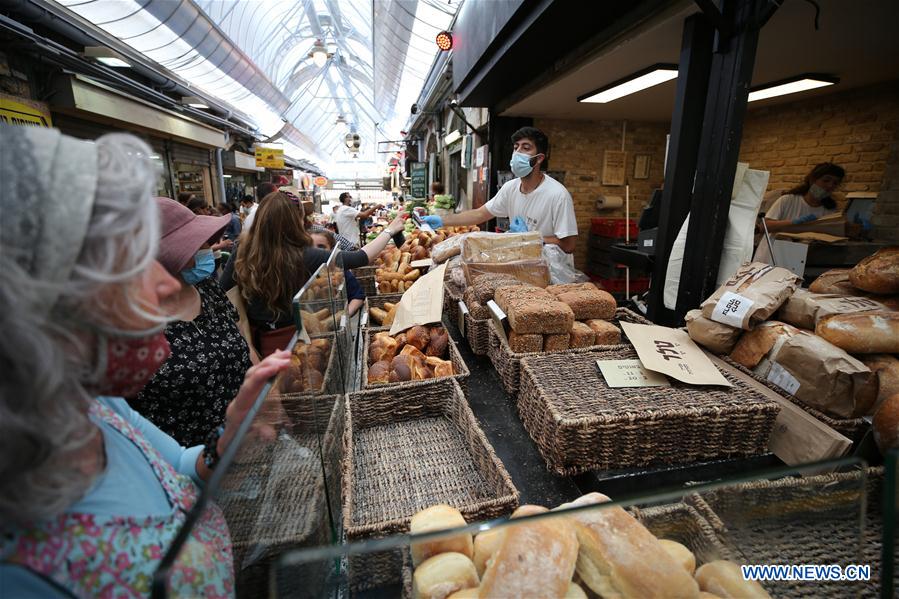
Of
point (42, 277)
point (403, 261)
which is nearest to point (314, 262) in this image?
point (403, 261)

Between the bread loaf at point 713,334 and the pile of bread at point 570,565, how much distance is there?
117cm

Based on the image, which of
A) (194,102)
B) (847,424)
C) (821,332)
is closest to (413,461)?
(847,424)

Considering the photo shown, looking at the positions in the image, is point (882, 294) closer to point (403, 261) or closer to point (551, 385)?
point (551, 385)

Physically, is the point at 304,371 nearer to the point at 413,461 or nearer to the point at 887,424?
the point at 413,461

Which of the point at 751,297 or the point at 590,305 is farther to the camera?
the point at 590,305

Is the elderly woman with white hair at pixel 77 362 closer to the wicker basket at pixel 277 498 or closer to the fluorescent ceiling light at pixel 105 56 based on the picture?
the wicker basket at pixel 277 498

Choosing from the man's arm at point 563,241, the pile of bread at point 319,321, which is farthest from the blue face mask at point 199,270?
the man's arm at point 563,241

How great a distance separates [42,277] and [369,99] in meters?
31.7

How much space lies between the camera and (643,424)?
4.33ft

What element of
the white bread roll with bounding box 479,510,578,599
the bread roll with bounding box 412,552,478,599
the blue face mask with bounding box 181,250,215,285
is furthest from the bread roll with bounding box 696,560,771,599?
the blue face mask with bounding box 181,250,215,285

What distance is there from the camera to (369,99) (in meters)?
28.3

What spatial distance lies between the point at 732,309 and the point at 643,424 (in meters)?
0.75

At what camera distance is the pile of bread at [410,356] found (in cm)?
192

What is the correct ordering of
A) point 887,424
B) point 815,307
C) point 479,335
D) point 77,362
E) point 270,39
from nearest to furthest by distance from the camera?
1. point 77,362
2. point 887,424
3. point 815,307
4. point 479,335
5. point 270,39
